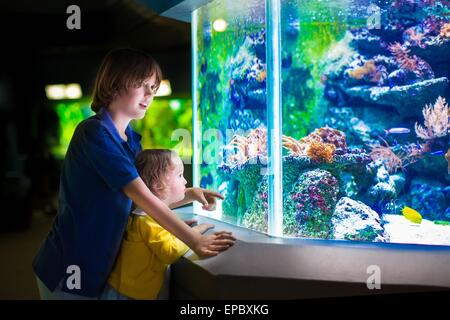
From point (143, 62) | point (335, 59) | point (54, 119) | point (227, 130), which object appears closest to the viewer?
point (143, 62)

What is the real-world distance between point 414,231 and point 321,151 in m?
0.62

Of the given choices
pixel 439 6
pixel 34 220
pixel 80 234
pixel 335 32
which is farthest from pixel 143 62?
pixel 34 220

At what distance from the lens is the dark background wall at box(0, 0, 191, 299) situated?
11.3 feet

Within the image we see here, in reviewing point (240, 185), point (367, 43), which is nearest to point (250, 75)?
point (240, 185)

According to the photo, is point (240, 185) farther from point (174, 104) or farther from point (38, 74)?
point (38, 74)

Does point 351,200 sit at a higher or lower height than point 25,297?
higher

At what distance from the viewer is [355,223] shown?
256 cm

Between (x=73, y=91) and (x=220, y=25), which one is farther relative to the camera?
(x=73, y=91)

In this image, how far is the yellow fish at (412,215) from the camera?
258cm

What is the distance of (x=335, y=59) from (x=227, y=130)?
0.84 meters

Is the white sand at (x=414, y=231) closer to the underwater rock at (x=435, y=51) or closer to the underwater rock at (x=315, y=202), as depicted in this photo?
the underwater rock at (x=315, y=202)

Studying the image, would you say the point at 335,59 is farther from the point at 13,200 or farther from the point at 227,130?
the point at 13,200
